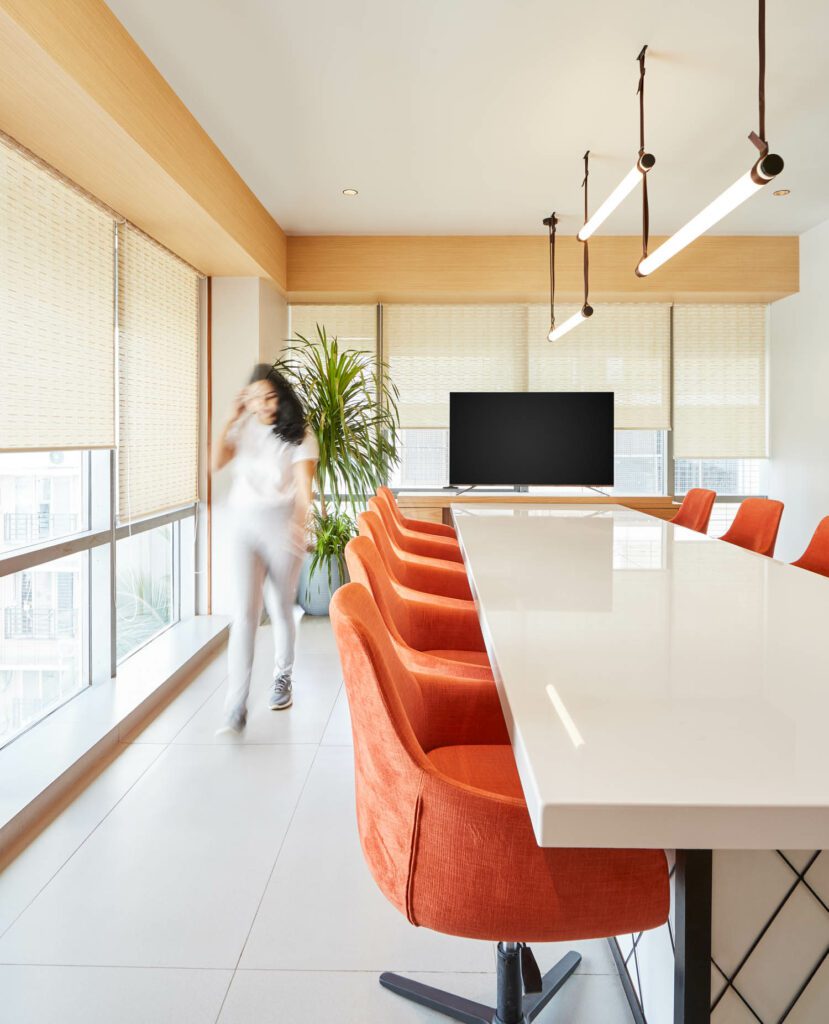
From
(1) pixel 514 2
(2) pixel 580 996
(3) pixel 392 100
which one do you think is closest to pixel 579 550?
(2) pixel 580 996

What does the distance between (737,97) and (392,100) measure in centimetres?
149

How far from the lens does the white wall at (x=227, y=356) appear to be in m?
4.77

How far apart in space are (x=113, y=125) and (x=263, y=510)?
4.72 feet

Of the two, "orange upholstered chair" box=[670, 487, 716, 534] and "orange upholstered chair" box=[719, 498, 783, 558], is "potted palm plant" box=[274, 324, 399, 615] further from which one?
"orange upholstered chair" box=[719, 498, 783, 558]

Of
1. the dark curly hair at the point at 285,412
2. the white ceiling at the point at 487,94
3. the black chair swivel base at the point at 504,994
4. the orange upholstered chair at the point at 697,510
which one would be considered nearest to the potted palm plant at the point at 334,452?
the white ceiling at the point at 487,94

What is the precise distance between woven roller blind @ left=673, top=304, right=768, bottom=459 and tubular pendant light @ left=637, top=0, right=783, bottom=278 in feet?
9.91

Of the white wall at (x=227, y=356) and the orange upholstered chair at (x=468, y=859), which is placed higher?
the white wall at (x=227, y=356)

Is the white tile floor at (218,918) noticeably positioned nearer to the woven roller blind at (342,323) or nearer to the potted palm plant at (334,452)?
the potted palm plant at (334,452)

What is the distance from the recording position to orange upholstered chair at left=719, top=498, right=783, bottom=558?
3441mm

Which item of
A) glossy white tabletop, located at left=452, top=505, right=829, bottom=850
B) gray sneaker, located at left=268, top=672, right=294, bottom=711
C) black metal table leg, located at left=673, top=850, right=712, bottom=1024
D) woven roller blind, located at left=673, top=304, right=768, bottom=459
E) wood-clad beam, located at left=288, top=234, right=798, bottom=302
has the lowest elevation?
gray sneaker, located at left=268, top=672, right=294, bottom=711

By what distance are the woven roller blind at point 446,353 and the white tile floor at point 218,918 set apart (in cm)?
368

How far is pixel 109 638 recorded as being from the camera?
3.44 metres

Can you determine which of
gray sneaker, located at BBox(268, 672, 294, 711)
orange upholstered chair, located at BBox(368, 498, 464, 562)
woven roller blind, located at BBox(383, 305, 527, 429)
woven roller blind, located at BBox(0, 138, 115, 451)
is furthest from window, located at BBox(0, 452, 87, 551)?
woven roller blind, located at BBox(383, 305, 527, 429)

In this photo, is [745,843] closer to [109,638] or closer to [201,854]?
[201,854]
